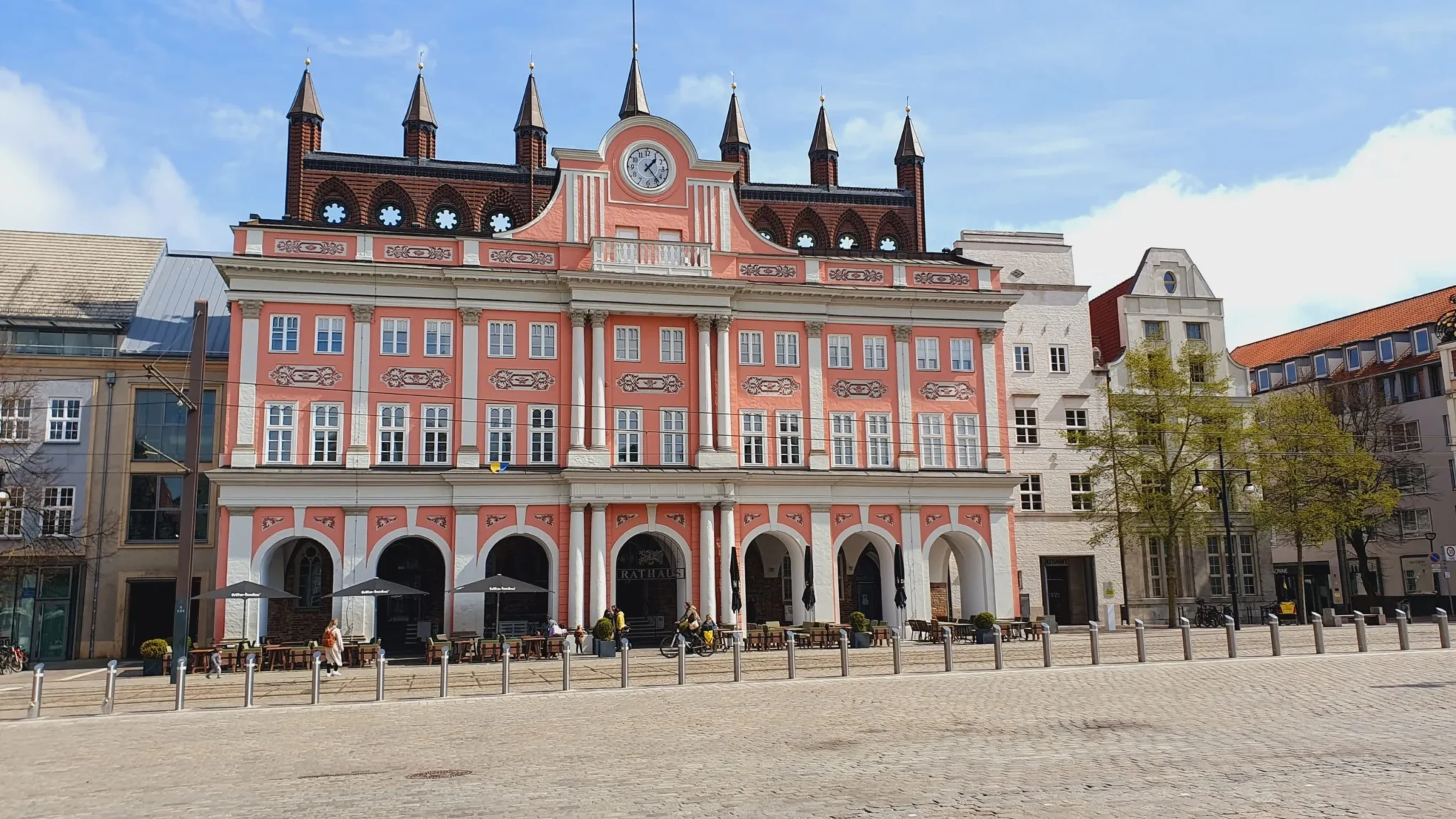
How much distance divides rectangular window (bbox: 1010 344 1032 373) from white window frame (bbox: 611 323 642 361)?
1823 centimetres

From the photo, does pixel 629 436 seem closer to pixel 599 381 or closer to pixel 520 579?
pixel 599 381

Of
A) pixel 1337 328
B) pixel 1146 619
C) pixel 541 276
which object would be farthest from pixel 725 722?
pixel 1337 328

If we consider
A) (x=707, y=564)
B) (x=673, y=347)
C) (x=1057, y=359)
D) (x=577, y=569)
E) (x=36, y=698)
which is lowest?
(x=36, y=698)

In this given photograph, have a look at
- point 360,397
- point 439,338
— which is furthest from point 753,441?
point 360,397

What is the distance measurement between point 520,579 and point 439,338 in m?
9.88

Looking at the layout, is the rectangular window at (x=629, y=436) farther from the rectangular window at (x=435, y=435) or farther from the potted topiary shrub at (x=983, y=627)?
the potted topiary shrub at (x=983, y=627)

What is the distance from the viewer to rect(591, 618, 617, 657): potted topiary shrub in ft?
123

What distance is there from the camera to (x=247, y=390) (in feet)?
131

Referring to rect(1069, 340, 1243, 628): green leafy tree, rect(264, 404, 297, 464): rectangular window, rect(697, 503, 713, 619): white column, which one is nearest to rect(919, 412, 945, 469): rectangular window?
rect(1069, 340, 1243, 628): green leafy tree

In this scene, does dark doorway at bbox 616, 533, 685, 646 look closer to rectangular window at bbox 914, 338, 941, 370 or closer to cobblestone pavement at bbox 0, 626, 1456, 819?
rectangular window at bbox 914, 338, 941, 370

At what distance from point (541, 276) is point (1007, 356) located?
21.7m

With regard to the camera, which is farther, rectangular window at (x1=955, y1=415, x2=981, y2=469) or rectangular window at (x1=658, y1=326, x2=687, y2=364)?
rectangular window at (x1=955, y1=415, x2=981, y2=469)

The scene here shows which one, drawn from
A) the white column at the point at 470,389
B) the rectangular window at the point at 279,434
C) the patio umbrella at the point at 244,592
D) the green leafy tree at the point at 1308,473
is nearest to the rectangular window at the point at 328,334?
the rectangular window at the point at 279,434

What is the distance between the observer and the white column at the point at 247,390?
3916cm
